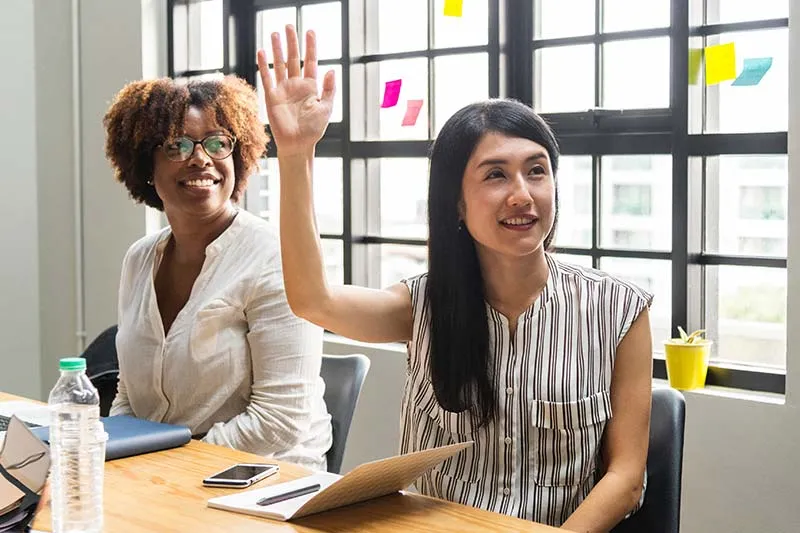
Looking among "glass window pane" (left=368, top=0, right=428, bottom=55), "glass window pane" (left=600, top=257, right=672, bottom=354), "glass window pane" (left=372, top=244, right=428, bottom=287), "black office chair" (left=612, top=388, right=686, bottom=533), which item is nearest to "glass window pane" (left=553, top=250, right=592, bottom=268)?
"glass window pane" (left=600, top=257, right=672, bottom=354)

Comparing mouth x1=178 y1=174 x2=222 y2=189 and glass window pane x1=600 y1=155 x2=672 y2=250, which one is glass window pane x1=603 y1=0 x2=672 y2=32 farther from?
mouth x1=178 y1=174 x2=222 y2=189

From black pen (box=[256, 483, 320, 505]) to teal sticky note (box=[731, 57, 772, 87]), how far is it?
6.01 ft

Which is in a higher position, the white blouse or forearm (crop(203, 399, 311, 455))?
the white blouse

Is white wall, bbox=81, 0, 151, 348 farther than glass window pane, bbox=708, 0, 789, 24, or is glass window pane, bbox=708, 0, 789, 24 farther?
white wall, bbox=81, 0, 151, 348

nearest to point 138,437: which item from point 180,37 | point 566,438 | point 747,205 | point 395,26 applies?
point 566,438

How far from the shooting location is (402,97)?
3.92m

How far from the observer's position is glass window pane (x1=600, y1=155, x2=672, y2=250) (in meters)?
3.21

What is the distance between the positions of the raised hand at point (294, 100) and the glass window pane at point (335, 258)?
2.19 meters

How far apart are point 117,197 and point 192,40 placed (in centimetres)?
75

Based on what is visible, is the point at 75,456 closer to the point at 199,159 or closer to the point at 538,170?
the point at 538,170

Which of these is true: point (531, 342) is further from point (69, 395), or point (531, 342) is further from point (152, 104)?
point (152, 104)

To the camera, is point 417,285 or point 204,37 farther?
point 204,37

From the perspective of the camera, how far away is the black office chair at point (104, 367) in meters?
2.82

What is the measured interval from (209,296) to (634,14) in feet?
5.38
